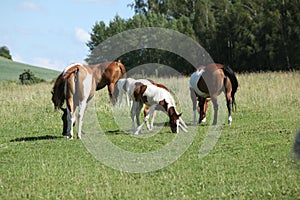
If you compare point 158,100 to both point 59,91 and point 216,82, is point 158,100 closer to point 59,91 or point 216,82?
point 216,82

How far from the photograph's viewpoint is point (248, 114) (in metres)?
19.1

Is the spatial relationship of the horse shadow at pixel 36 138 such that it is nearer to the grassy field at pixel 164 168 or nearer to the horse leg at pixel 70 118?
the grassy field at pixel 164 168

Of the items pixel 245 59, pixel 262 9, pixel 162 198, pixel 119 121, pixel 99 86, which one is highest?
pixel 262 9

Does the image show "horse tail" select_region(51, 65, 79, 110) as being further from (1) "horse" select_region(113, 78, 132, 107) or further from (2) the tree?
(2) the tree

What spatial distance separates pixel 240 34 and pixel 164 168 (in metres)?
37.0

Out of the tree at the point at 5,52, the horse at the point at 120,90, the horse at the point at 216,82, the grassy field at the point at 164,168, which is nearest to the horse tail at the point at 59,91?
the grassy field at the point at 164,168

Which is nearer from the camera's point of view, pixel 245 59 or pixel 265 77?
pixel 265 77

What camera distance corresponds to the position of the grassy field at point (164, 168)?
831 centimetres

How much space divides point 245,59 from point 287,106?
25.7 m

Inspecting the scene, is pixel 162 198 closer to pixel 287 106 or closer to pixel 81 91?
pixel 81 91

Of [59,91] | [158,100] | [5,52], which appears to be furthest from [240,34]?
[5,52]

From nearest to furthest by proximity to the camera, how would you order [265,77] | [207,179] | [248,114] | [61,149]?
[207,179]
[61,149]
[248,114]
[265,77]

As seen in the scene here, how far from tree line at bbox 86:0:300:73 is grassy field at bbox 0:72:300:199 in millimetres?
22176

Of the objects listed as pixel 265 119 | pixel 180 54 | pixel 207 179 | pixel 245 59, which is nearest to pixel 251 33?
pixel 245 59
